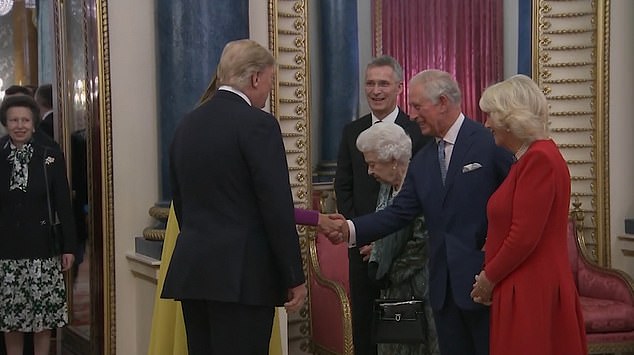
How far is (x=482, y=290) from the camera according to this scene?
3107 mm

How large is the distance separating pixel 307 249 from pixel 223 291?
2.28 metres

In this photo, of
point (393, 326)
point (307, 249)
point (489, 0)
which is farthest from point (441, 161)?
point (489, 0)

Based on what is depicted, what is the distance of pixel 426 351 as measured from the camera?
3.55 m

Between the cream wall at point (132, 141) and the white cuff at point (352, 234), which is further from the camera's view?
the cream wall at point (132, 141)

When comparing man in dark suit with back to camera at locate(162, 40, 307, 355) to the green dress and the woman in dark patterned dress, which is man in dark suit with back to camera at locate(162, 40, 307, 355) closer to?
the green dress

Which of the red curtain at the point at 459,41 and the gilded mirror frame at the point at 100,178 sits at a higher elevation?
the red curtain at the point at 459,41

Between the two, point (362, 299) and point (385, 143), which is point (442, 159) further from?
point (362, 299)

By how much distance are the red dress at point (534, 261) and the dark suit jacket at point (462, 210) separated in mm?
181

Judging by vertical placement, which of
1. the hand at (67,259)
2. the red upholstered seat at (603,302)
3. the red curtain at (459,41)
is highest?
the red curtain at (459,41)

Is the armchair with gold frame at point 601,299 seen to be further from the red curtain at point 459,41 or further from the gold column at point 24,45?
the gold column at point 24,45

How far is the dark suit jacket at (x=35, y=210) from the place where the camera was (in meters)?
4.72

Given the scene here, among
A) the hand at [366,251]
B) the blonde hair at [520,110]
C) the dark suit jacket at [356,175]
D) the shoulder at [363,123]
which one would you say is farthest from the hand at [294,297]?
the shoulder at [363,123]

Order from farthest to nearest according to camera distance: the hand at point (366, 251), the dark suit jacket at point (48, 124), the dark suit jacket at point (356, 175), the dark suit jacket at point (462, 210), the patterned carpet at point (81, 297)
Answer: the dark suit jacket at point (48, 124) → the patterned carpet at point (81, 297) → the dark suit jacket at point (356, 175) → the hand at point (366, 251) → the dark suit jacket at point (462, 210)

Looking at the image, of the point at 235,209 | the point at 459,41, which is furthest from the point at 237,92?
the point at 459,41
